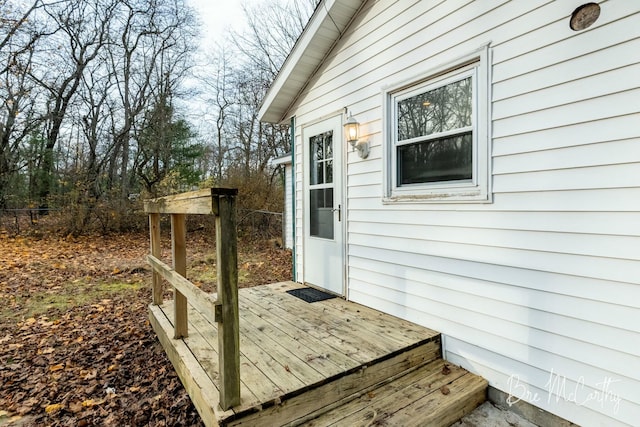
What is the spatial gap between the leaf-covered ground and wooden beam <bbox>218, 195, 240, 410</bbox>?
666mm

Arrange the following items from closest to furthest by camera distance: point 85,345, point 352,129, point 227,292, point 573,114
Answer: point 227,292, point 573,114, point 85,345, point 352,129

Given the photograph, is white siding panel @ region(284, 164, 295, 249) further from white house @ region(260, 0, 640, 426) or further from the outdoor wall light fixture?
the outdoor wall light fixture

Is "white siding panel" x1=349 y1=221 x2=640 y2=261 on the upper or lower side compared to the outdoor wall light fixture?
lower

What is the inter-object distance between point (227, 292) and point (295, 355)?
93 cm

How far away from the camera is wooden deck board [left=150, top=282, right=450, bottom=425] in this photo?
178cm

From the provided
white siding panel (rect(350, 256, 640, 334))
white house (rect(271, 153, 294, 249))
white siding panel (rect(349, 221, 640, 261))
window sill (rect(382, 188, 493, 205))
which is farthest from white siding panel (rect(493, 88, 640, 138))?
white house (rect(271, 153, 294, 249))

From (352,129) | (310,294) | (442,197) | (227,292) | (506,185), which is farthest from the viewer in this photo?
(310,294)

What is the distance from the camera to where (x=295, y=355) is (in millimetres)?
2260

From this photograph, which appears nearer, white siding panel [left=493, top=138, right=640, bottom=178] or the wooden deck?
white siding panel [left=493, top=138, right=640, bottom=178]

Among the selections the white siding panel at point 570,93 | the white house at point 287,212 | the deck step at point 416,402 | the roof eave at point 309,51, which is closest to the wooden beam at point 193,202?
the deck step at point 416,402

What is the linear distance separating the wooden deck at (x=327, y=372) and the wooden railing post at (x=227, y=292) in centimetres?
12

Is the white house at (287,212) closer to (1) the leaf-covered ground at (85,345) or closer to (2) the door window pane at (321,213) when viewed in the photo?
(1) the leaf-covered ground at (85,345)

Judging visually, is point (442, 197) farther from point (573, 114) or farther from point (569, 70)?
point (569, 70)

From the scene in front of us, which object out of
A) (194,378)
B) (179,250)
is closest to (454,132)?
(179,250)
